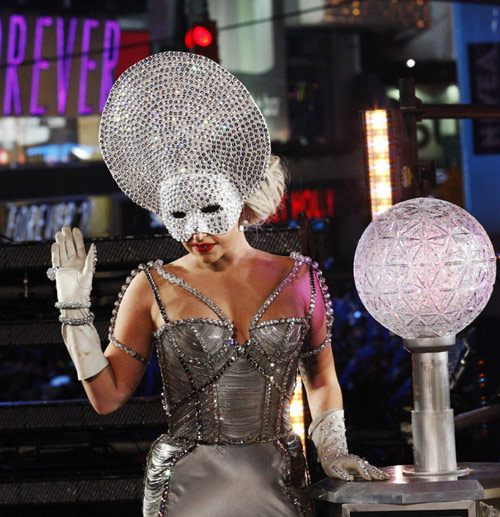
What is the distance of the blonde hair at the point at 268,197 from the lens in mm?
2652

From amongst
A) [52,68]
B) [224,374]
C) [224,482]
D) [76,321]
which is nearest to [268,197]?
[224,374]

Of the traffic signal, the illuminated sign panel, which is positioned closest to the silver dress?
the traffic signal

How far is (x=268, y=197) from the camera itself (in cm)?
267

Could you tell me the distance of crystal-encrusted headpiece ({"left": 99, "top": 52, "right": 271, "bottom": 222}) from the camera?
2.56 m

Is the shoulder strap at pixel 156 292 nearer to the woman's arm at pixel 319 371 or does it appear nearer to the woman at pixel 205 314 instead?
the woman at pixel 205 314

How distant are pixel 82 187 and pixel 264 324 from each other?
1140cm

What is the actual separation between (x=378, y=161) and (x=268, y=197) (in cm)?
124

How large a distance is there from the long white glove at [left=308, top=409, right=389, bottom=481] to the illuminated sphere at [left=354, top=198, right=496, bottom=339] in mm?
342

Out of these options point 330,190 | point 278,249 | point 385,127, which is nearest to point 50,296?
point 278,249

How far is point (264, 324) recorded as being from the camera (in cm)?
255

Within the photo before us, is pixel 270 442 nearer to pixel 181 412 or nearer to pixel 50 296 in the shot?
pixel 181 412

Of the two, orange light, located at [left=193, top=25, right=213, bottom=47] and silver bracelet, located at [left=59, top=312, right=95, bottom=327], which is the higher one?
orange light, located at [left=193, top=25, right=213, bottom=47]

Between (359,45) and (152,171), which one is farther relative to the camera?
(359,45)

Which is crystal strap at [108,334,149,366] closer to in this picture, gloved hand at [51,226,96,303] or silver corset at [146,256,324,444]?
silver corset at [146,256,324,444]
